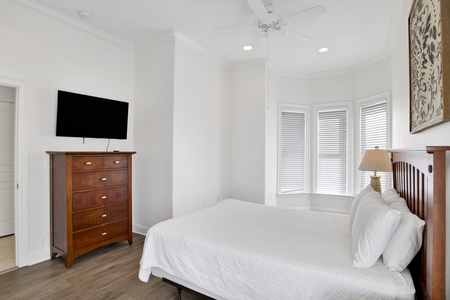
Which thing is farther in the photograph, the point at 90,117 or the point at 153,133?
the point at 153,133

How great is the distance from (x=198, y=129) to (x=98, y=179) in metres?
1.68

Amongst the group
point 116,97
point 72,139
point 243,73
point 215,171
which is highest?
point 243,73

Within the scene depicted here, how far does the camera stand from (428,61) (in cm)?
143

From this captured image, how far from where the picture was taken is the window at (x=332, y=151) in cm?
477

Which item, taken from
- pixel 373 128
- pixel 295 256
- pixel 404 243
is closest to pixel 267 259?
pixel 295 256

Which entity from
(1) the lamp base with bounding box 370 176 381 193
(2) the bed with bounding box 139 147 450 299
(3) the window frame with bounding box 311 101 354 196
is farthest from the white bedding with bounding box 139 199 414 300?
(3) the window frame with bounding box 311 101 354 196

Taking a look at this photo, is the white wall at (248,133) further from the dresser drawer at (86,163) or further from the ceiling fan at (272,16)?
the dresser drawer at (86,163)

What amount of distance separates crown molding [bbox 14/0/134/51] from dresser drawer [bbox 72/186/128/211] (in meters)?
2.25

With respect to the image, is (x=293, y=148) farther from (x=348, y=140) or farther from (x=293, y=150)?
(x=348, y=140)

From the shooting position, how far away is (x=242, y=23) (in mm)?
3152

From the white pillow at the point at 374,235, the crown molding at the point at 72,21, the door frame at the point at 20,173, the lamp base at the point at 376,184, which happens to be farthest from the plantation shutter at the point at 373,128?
the door frame at the point at 20,173

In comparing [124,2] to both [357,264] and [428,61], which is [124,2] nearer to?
[428,61]

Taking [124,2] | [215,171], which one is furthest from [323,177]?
[124,2]

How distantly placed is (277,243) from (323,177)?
11.6 ft
